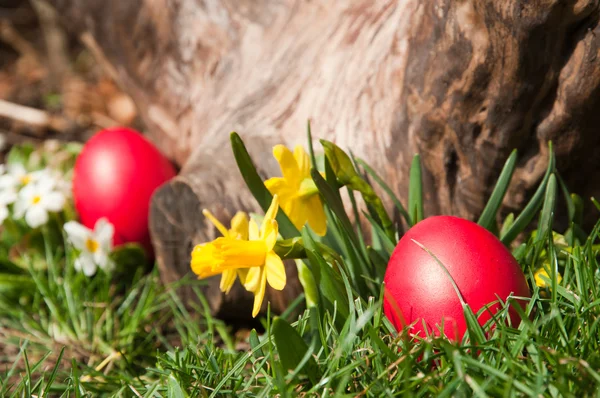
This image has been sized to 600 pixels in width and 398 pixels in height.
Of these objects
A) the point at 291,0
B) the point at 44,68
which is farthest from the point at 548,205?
the point at 44,68

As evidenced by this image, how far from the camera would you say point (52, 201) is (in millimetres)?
1884

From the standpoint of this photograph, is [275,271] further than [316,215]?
No

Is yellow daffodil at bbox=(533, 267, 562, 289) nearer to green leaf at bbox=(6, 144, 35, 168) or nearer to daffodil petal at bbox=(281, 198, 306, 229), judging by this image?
daffodil petal at bbox=(281, 198, 306, 229)

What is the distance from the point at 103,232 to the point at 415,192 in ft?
3.00

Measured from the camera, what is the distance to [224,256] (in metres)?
1.06

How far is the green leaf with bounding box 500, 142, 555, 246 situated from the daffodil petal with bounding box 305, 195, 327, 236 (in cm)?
35

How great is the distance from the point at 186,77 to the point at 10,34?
7.41ft

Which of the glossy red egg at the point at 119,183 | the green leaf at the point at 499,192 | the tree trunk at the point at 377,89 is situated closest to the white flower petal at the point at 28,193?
the glossy red egg at the point at 119,183

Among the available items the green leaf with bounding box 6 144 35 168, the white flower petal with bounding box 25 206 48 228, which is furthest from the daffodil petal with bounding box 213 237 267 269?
the green leaf with bounding box 6 144 35 168

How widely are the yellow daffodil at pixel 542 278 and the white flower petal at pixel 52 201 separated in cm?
136

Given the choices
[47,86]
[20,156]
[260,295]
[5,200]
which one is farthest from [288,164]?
[47,86]

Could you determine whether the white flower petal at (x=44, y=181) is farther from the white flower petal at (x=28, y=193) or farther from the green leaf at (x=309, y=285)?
the green leaf at (x=309, y=285)

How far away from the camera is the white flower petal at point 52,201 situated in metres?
1.88

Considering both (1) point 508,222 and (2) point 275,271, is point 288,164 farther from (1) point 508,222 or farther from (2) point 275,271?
(1) point 508,222
